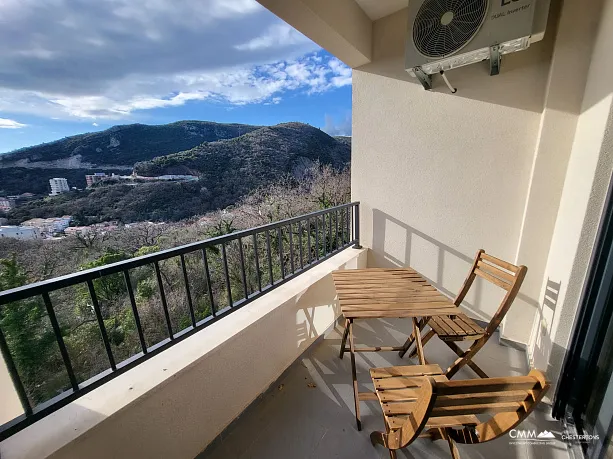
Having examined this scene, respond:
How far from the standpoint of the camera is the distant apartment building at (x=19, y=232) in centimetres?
441

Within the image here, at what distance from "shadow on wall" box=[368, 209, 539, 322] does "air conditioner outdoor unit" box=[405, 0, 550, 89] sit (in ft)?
4.77

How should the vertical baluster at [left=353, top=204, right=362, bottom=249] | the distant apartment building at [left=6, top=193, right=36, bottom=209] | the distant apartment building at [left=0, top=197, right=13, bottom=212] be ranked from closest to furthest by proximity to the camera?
the vertical baluster at [left=353, top=204, right=362, bottom=249] → the distant apartment building at [left=0, top=197, right=13, bottom=212] → the distant apartment building at [left=6, top=193, right=36, bottom=209]

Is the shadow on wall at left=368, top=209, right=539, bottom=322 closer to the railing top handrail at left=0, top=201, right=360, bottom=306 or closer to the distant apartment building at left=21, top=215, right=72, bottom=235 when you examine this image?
the railing top handrail at left=0, top=201, right=360, bottom=306

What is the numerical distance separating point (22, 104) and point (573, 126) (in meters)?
11.2

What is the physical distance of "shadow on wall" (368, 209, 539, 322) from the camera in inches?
96.8

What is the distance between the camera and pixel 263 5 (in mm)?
1453

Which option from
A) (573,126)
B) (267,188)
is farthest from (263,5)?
(267,188)

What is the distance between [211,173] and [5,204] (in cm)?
466

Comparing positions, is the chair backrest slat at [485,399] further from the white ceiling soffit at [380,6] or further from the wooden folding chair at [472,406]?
the white ceiling soffit at [380,6]

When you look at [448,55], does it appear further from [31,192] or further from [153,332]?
[31,192]

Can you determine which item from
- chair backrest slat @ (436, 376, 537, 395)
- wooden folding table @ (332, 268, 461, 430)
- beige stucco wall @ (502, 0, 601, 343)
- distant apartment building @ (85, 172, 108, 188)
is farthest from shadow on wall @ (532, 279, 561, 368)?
distant apartment building @ (85, 172, 108, 188)

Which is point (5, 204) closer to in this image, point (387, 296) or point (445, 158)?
point (387, 296)

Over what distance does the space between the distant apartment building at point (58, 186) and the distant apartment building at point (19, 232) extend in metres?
0.99

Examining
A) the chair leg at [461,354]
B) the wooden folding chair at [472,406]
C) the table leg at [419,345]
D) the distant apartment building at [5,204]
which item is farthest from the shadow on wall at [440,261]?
the distant apartment building at [5,204]
